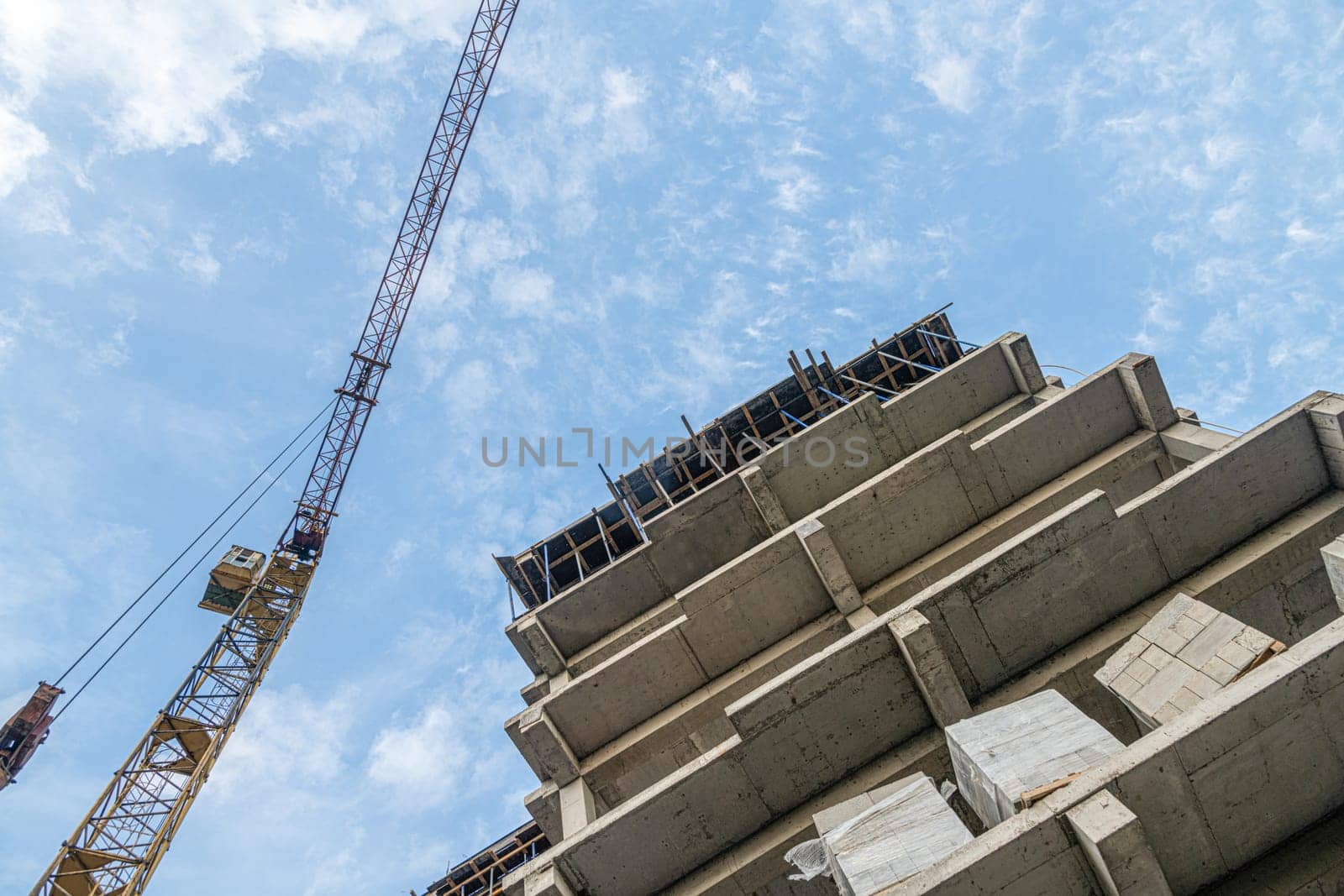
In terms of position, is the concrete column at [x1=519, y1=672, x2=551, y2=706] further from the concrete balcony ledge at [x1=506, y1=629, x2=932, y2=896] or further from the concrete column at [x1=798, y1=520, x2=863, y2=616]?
the concrete column at [x1=798, y1=520, x2=863, y2=616]

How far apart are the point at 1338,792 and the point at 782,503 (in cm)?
909

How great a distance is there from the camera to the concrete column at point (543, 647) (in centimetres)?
1463

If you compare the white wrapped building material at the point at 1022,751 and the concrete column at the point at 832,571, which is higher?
the concrete column at the point at 832,571

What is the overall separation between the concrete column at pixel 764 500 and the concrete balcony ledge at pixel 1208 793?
799cm

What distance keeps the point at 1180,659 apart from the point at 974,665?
260cm

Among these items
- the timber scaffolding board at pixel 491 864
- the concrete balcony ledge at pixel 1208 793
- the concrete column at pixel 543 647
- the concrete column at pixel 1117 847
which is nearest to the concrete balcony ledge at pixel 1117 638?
the concrete balcony ledge at pixel 1208 793

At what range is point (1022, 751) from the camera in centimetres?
717

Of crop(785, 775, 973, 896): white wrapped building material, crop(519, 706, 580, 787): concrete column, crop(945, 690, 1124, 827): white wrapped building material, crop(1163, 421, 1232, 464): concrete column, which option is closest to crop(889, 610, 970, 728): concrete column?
crop(945, 690, 1124, 827): white wrapped building material

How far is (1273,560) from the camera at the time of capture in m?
9.90

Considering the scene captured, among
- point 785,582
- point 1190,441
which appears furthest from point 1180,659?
point 1190,441

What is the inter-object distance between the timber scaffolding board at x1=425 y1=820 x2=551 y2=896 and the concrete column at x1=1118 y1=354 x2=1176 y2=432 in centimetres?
1733

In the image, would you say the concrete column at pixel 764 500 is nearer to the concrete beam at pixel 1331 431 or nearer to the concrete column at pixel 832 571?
the concrete column at pixel 832 571

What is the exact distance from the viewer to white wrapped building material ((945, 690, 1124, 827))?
6.76 m

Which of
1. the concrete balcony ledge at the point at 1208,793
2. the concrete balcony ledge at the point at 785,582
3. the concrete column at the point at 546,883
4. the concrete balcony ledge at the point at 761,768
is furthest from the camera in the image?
the concrete balcony ledge at the point at 785,582
